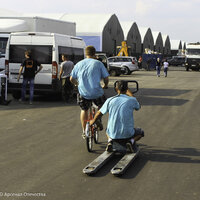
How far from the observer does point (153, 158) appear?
727 centimetres

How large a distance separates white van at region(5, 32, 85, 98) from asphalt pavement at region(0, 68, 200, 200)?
119 inches

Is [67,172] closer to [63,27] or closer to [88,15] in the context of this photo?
[63,27]

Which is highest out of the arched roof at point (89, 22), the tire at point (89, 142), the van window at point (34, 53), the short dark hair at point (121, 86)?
the arched roof at point (89, 22)

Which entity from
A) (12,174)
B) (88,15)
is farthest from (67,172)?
(88,15)

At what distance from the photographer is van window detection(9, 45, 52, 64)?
15273 mm

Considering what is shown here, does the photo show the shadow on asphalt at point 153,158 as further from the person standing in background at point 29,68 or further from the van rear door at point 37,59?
Answer: the van rear door at point 37,59

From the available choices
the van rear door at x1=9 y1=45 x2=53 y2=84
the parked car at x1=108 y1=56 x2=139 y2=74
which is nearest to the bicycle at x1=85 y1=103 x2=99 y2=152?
the van rear door at x1=9 y1=45 x2=53 y2=84

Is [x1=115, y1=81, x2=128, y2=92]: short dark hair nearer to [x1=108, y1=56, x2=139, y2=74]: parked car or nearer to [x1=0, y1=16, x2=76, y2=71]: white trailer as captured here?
[x1=0, y1=16, x2=76, y2=71]: white trailer

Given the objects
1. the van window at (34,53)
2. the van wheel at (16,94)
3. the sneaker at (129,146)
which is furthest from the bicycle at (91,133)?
the van wheel at (16,94)

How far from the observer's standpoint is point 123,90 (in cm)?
712

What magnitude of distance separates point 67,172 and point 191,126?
5.14 m

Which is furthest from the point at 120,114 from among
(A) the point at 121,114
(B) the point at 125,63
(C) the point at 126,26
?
(C) the point at 126,26

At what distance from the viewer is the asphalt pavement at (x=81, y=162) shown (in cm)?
539

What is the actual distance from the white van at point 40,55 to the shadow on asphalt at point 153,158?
747 centimetres
